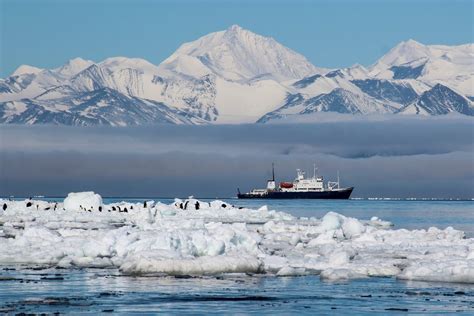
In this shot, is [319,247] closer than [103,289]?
No

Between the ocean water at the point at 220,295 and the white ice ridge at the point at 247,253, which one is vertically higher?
the white ice ridge at the point at 247,253

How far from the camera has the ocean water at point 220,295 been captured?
29406 millimetres

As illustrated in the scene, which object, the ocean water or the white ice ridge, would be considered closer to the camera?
the ocean water

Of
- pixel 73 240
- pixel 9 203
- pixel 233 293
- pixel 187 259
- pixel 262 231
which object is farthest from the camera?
pixel 9 203

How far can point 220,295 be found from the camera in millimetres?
31953

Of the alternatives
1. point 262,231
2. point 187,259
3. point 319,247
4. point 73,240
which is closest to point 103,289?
point 187,259

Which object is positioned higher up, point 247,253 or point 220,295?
point 247,253

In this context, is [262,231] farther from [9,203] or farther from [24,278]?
[9,203]

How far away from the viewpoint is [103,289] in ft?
109

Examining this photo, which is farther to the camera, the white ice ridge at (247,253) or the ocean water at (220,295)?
the white ice ridge at (247,253)

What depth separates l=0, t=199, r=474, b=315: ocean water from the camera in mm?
29406

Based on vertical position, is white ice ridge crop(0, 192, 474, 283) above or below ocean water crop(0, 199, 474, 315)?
above

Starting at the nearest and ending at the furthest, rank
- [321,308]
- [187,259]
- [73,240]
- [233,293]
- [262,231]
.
Answer: [321,308]
[233,293]
[187,259]
[73,240]
[262,231]

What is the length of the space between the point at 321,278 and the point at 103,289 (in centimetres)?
799
